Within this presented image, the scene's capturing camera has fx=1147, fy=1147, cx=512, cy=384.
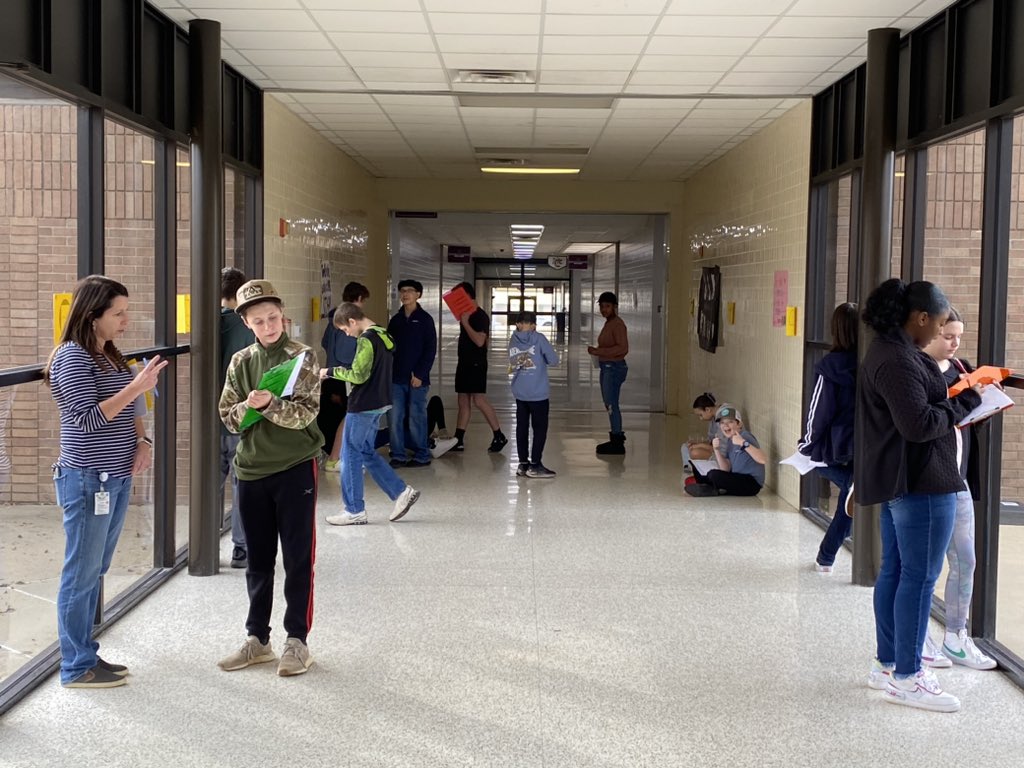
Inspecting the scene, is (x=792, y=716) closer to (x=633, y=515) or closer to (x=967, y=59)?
(x=967, y=59)

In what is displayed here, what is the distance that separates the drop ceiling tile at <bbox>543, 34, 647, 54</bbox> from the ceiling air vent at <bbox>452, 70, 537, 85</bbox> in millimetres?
667

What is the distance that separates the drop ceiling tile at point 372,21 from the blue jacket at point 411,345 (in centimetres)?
395

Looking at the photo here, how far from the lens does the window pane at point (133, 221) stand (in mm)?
6453

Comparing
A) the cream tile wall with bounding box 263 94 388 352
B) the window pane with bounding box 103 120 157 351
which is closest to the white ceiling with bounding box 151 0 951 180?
the cream tile wall with bounding box 263 94 388 352

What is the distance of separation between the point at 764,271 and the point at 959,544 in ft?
16.0

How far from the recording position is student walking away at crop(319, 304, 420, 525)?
6.90 m

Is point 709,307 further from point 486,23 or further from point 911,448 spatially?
point 911,448

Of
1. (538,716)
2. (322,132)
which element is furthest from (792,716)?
(322,132)

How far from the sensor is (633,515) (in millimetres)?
7801

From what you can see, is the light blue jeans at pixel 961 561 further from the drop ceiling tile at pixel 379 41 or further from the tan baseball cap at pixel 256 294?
the drop ceiling tile at pixel 379 41

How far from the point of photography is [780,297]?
27.9 ft

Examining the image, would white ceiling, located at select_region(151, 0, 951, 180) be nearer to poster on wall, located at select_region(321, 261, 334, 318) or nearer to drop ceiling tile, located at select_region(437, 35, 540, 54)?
drop ceiling tile, located at select_region(437, 35, 540, 54)

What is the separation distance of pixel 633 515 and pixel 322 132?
447 cm

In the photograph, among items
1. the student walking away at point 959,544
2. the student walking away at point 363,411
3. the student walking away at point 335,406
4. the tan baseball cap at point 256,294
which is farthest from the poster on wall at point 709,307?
the tan baseball cap at point 256,294
